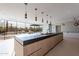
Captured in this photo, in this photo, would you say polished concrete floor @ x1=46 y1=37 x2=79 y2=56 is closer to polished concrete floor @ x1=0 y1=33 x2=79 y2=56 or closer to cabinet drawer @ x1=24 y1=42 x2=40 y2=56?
polished concrete floor @ x1=0 y1=33 x2=79 y2=56

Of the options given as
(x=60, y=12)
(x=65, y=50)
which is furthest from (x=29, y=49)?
(x=60, y=12)

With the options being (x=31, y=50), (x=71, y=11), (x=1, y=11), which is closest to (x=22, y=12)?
(x=1, y=11)

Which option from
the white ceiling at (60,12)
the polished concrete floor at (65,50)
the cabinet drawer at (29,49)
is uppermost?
the white ceiling at (60,12)

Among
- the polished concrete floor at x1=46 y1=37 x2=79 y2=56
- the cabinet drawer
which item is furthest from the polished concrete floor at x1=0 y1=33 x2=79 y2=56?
the cabinet drawer

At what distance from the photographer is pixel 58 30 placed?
277 inches

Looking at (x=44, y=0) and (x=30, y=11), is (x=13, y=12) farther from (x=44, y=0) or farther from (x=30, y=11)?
(x=44, y=0)

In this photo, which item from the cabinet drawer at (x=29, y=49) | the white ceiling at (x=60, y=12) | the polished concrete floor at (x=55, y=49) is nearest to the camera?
the cabinet drawer at (x=29, y=49)

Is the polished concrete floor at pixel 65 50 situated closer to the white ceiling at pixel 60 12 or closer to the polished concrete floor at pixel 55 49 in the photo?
the polished concrete floor at pixel 55 49

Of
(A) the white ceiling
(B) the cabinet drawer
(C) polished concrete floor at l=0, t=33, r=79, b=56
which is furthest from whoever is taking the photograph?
(A) the white ceiling

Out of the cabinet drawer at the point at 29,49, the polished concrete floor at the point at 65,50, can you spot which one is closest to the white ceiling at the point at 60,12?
the polished concrete floor at the point at 65,50

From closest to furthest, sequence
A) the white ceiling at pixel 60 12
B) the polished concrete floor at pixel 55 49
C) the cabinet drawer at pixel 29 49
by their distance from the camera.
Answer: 1. the cabinet drawer at pixel 29 49
2. the polished concrete floor at pixel 55 49
3. the white ceiling at pixel 60 12

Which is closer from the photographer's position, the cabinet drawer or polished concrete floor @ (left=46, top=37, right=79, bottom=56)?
the cabinet drawer

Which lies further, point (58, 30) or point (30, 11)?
point (58, 30)

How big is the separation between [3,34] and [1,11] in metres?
1.12
